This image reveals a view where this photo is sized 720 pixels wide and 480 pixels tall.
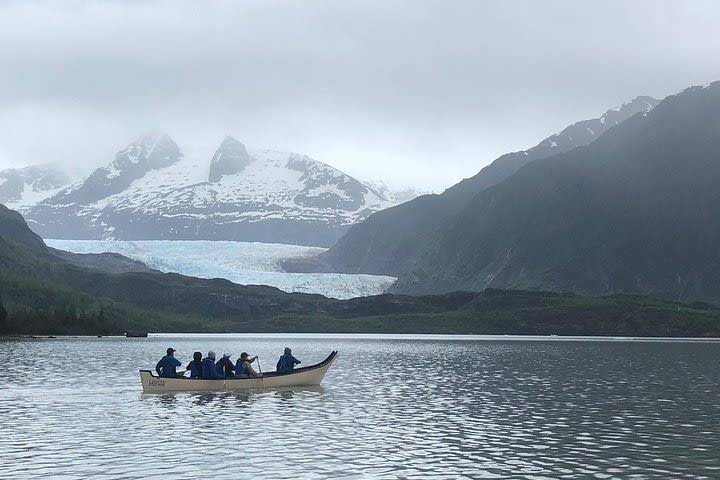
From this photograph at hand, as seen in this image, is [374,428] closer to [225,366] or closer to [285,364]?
[225,366]

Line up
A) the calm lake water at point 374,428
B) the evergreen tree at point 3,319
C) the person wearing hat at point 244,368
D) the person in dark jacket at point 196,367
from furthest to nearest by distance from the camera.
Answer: the evergreen tree at point 3,319, the person wearing hat at point 244,368, the person in dark jacket at point 196,367, the calm lake water at point 374,428

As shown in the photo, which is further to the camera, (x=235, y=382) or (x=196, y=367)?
(x=235, y=382)

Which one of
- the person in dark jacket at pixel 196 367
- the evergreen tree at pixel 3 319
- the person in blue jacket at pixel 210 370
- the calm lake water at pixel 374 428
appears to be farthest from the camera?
the evergreen tree at pixel 3 319

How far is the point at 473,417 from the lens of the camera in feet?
175

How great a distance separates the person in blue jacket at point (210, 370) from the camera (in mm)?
69438

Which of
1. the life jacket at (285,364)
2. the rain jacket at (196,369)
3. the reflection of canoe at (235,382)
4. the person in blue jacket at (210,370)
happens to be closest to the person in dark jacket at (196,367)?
the rain jacket at (196,369)

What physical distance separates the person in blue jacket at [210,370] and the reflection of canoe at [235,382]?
0.32 meters

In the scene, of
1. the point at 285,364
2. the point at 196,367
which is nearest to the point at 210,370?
the point at 196,367

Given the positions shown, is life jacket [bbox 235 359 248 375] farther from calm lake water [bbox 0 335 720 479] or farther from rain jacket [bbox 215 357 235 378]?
calm lake water [bbox 0 335 720 479]

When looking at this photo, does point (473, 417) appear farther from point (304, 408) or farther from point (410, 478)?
point (410, 478)

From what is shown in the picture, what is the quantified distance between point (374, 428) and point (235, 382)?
2473cm

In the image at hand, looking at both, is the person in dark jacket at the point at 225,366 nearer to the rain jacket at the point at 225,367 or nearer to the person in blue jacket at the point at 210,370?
the rain jacket at the point at 225,367

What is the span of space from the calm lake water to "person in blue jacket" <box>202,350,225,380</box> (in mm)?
2638

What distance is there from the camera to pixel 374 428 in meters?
48.2
